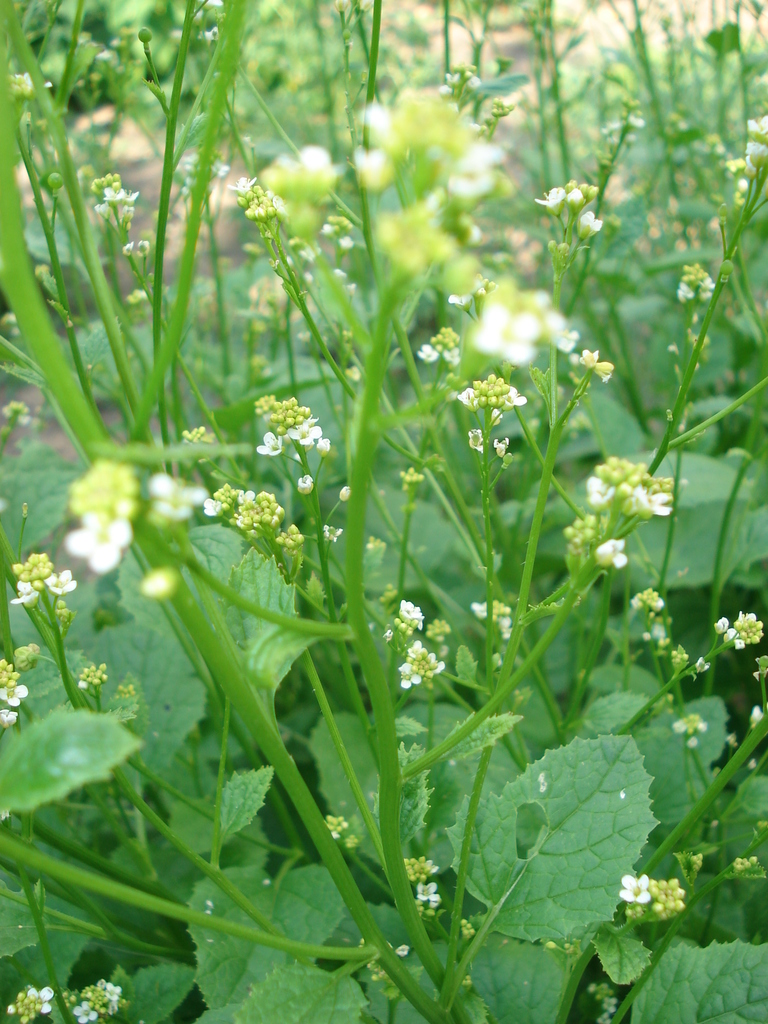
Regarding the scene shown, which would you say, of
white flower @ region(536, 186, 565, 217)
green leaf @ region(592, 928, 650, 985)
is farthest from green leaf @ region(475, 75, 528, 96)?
green leaf @ region(592, 928, 650, 985)

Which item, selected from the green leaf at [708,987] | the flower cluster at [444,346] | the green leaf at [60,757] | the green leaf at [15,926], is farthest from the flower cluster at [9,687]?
the green leaf at [708,987]

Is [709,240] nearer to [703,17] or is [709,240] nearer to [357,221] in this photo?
[357,221]

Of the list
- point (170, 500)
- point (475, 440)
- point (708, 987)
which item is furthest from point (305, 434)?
point (708, 987)

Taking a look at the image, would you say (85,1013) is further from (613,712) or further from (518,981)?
(613,712)

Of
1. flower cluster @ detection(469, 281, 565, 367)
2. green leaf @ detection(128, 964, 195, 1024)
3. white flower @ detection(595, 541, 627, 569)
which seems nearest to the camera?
flower cluster @ detection(469, 281, 565, 367)

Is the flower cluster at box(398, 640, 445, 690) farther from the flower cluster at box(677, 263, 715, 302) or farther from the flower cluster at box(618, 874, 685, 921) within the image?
the flower cluster at box(677, 263, 715, 302)

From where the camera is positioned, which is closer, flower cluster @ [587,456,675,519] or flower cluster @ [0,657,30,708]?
flower cluster @ [587,456,675,519]

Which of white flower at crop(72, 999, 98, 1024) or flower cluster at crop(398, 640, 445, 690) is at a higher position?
flower cluster at crop(398, 640, 445, 690)
